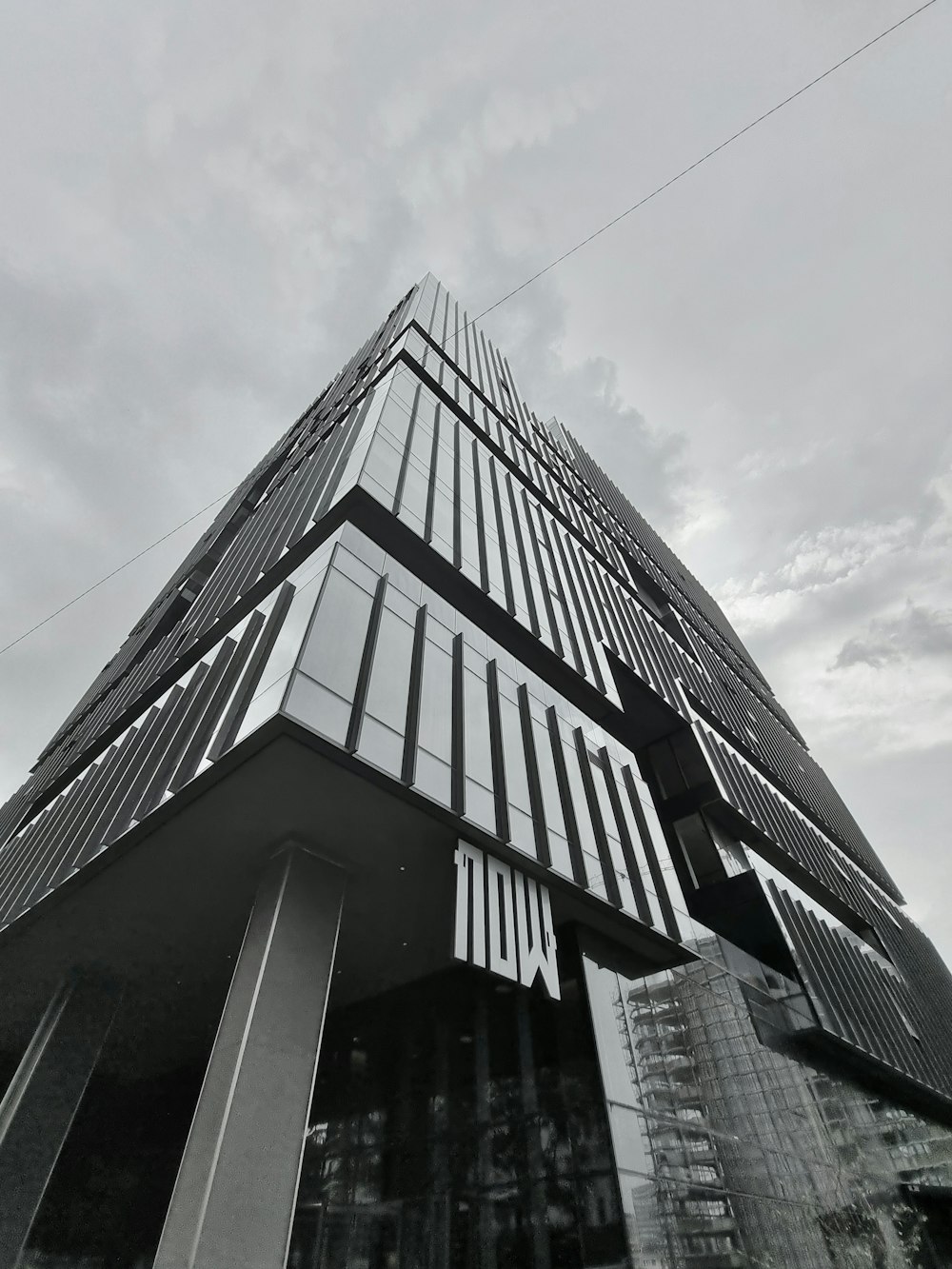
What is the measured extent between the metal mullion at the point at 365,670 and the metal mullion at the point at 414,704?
34.5 inches

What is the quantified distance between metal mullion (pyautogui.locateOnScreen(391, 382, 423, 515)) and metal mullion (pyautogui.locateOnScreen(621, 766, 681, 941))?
8.74 m

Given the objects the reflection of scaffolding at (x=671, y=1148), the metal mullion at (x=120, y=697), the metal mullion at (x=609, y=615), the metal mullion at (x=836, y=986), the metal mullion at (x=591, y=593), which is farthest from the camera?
the metal mullion at (x=609, y=615)

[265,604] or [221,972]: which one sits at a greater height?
[265,604]

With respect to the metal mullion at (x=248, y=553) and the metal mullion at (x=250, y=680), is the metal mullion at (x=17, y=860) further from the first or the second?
the metal mullion at (x=250, y=680)

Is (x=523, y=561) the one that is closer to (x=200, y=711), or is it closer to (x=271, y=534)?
(x=271, y=534)

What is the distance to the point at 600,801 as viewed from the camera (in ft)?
47.8

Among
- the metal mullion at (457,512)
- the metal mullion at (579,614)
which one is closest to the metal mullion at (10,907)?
the metal mullion at (457,512)

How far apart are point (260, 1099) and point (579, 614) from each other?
16067mm

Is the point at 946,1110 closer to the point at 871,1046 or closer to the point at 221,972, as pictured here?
the point at 871,1046

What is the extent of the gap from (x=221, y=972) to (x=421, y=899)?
470 cm

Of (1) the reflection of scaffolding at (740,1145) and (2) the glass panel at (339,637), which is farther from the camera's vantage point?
(1) the reflection of scaffolding at (740,1145)

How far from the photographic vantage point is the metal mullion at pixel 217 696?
10227 millimetres

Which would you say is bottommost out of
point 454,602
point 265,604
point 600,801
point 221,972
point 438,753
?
point 221,972

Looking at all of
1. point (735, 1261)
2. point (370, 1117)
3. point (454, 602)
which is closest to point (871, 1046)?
point (735, 1261)
